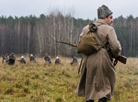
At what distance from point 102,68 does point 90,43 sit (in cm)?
41

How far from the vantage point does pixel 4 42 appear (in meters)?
62.4

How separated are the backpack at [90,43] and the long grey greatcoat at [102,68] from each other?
0.22 ft

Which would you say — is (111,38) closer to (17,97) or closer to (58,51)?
(17,97)

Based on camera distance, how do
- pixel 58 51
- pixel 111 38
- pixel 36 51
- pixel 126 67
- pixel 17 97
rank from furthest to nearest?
pixel 36 51 → pixel 58 51 → pixel 126 67 → pixel 17 97 → pixel 111 38

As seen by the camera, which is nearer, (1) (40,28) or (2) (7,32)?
(1) (40,28)

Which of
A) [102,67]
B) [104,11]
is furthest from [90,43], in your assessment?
[104,11]

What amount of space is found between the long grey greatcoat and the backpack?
7 cm

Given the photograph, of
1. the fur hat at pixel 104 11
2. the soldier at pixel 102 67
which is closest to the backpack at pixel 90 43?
the soldier at pixel 102 67

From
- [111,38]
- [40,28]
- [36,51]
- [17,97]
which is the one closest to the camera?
[111,38]

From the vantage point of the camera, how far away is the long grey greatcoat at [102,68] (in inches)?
142

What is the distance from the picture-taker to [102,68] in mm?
3629

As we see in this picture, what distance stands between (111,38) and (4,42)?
61298mm

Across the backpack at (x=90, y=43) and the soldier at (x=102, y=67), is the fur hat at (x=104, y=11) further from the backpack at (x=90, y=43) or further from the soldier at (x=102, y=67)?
the backpack at (x=90, y=43)

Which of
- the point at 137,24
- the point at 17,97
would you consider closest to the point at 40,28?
the point at 137,24
